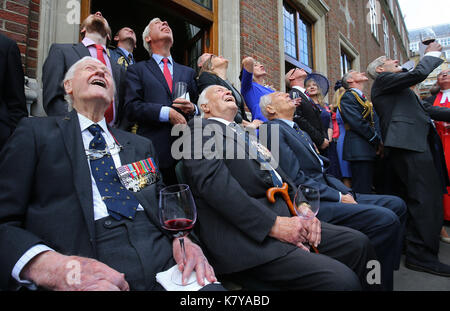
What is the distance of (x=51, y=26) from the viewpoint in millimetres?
2590

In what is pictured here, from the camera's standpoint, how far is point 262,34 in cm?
513

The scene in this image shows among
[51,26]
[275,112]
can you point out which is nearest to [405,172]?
[275,112]

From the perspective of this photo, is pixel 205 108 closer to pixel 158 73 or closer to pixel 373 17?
pixel 158 73

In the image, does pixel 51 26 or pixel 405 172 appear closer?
pixel 51 26

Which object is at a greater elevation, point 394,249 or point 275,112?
point 275,112

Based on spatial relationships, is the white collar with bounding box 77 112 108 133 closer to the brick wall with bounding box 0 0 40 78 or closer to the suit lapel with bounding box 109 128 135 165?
the suit lapel with bounding box 109 128 135 165

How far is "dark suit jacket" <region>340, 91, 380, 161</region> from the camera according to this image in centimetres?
314

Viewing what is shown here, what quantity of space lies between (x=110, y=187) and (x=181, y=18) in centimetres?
384

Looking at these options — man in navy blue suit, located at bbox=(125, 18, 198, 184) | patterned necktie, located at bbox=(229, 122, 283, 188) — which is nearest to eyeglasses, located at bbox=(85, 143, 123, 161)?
man in navy blue suit, located at bbox=(125, 18, 198, 184)

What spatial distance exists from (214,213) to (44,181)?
0.83 m

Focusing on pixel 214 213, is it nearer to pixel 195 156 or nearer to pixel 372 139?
pixel 195 156

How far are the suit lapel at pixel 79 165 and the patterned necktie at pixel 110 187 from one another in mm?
82

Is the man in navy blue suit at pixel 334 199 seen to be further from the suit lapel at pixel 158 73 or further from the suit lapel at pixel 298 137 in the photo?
the suit lapel at pixel 158 73
